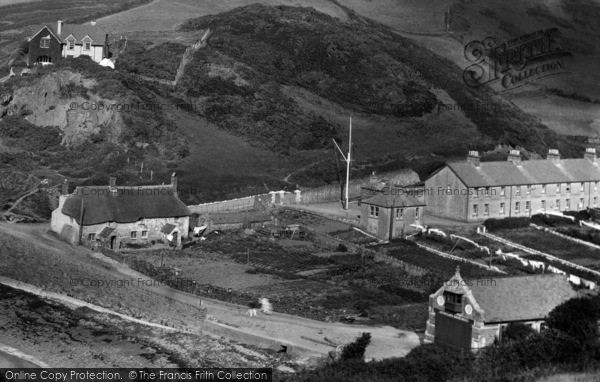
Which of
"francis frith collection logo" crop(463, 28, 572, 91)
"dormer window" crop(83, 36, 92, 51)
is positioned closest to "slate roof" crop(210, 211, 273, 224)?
"dormer window" crop(83, 36, 92, 51)

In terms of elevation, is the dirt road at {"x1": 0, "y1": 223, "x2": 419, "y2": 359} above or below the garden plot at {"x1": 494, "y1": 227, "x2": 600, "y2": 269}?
below

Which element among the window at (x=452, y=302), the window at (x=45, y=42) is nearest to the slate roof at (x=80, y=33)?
the window at (x=45, y=42)

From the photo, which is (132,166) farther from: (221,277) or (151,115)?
(221,277)

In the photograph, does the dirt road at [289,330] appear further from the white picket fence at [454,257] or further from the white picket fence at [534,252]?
the white picket fence at [534,252]

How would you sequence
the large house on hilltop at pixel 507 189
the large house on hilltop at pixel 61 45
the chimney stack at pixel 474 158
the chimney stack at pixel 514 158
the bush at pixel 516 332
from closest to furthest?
the bush at pixel 516 332
the large house on hilltop at pixel 507 189
the chimney stack at pixel 474 158
the chimney stack at pixel 514 158
the large house on hilltop at pixel 61 45

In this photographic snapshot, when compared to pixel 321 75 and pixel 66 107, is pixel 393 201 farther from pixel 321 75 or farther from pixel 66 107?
pixel 321 75

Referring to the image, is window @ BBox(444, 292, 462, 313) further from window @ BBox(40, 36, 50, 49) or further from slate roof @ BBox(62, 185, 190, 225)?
window @ BBox(40, 36, 50, 49)
